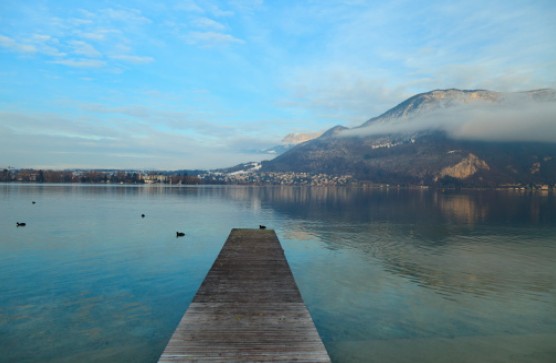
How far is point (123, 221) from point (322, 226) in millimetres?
41231

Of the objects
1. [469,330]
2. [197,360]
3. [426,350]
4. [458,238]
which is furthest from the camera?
[458,238]

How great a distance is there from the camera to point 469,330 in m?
24.1

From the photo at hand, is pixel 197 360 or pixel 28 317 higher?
pixel 197 360

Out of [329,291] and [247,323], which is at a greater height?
[247,323]

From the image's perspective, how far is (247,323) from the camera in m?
16.9

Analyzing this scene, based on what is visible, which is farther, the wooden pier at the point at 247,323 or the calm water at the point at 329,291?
the calm water at the point at 329,291

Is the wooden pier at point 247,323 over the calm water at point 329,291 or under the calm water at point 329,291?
over

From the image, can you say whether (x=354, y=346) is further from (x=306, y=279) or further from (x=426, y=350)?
(x=306, y=279)

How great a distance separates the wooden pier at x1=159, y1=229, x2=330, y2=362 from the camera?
541 inches

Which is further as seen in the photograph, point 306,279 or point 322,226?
point 322,226

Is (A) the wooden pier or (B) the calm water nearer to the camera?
(A) the wooden pier

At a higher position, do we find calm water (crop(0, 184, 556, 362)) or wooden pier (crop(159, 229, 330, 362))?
wooden pier (crop(159, 229, 330, 362))

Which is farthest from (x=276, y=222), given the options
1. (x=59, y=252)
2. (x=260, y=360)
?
(x=260, y=360)

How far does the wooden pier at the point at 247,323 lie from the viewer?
1374cm
